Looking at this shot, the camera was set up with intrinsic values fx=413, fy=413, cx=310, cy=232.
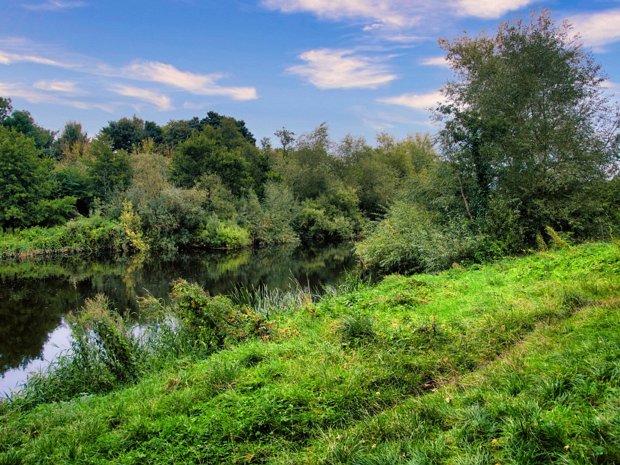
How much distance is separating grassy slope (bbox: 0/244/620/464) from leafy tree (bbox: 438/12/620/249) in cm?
874

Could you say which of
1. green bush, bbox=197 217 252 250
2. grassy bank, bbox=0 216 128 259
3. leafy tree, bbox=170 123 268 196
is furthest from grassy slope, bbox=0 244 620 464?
leafy tree, bbox=170 123 268 196

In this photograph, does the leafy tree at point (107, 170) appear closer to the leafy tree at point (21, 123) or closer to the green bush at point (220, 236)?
the green bush at point (220, 236)

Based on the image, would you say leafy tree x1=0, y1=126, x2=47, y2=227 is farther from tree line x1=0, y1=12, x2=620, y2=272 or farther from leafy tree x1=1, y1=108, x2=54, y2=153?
leafy tree x1=1, y1=108, x2=54, y2=153

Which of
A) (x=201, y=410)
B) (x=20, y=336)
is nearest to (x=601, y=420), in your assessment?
(x=201, y=410)

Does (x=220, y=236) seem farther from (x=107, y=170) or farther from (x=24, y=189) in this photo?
(x=24, y=189)

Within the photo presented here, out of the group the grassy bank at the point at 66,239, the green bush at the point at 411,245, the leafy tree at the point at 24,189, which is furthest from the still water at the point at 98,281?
the leafy tree at the point at 24,189

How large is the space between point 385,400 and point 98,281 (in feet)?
57.7

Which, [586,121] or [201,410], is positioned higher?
[586,121]


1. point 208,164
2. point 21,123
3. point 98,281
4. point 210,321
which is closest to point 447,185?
point 210,321

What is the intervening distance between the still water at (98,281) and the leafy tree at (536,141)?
7510mm

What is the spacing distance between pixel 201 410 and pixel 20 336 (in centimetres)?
887

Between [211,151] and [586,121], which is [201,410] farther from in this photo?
[211,151]

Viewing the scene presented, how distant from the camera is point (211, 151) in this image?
1336 inches

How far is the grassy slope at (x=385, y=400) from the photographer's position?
3186mm
